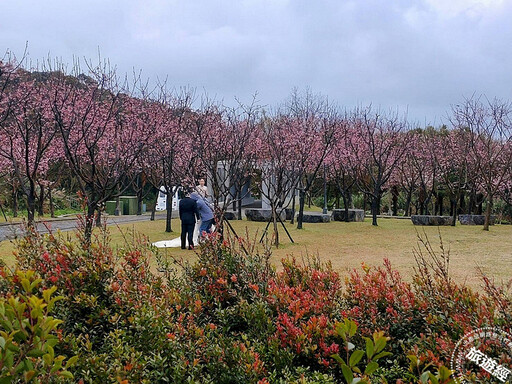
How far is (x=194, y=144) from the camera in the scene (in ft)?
55.9

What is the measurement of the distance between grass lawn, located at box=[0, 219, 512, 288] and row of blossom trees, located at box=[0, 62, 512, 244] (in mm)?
1367

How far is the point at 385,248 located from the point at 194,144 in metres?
7.77

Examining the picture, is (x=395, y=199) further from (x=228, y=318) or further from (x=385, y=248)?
(x=228, y=318)

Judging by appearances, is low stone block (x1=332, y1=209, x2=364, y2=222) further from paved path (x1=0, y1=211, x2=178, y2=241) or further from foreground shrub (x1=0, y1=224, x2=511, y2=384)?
foreground shrub (x1=0, y1=224, x2=511, y2=384)

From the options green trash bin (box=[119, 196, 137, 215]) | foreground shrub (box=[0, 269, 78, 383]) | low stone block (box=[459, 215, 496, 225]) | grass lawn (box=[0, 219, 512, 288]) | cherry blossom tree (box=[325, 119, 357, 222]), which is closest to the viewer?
foreground shrub (box=[0, 269, 78, 383])

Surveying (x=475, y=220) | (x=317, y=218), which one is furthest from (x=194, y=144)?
(x=475, y=220)

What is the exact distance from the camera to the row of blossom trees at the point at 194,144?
14367 millimetres

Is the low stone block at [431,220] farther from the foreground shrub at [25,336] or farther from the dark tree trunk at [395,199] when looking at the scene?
the foreground shrub at [25,336]

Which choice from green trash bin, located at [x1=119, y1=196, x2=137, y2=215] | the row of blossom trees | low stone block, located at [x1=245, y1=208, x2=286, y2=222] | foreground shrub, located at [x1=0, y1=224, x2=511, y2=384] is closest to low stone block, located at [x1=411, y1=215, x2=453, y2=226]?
the row of blossom trees

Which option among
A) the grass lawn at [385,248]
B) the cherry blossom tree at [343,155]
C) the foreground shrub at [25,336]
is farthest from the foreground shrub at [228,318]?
the cherry blossom tree at [343,155]

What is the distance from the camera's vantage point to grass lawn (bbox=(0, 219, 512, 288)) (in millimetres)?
9445

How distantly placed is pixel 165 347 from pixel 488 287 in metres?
1.83

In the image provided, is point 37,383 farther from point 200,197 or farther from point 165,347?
point 200,197

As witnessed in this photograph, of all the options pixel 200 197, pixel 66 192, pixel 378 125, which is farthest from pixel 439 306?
pixel 66 192
